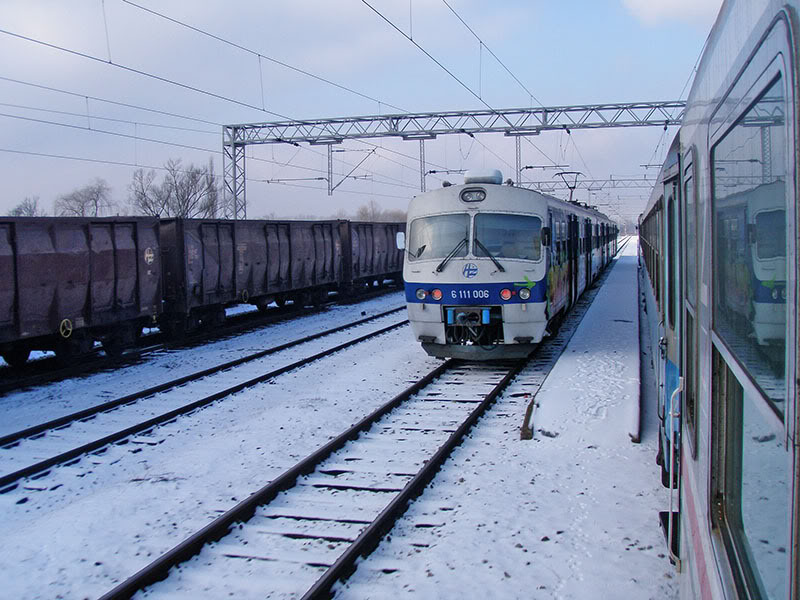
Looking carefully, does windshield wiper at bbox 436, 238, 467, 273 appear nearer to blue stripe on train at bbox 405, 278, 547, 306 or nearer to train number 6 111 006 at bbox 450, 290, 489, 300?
blue stripe on train at bbox 405, 278, 547, 306

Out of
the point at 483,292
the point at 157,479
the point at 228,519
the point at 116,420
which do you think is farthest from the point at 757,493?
the point at 483,292

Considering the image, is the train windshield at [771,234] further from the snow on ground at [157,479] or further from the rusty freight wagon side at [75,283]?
the rusty freight wagon side at [75,283]

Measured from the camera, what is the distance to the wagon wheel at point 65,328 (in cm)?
1135

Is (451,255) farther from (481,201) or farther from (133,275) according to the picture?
(133,275)

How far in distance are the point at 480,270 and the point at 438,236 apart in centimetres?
95

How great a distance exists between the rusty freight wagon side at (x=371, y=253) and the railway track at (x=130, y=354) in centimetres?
278

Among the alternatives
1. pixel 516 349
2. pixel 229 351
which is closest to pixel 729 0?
pixel 516 349

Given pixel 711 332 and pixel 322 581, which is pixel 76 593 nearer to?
pixel 322 581

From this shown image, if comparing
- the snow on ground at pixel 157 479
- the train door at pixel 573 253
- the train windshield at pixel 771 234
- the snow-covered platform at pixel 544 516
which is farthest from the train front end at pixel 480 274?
the train windshield at pixel 771 234

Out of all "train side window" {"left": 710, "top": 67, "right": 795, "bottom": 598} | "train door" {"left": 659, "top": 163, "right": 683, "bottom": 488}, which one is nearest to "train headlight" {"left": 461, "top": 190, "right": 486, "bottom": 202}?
"train door" {"left": 659, "top": 163, "right": 683, "bottom": 488}

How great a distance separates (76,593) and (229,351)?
30.9 ft

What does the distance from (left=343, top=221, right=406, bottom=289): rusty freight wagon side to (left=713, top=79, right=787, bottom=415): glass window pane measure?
69.7ft

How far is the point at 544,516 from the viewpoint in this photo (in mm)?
5543

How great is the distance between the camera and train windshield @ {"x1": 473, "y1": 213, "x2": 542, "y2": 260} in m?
10.8
